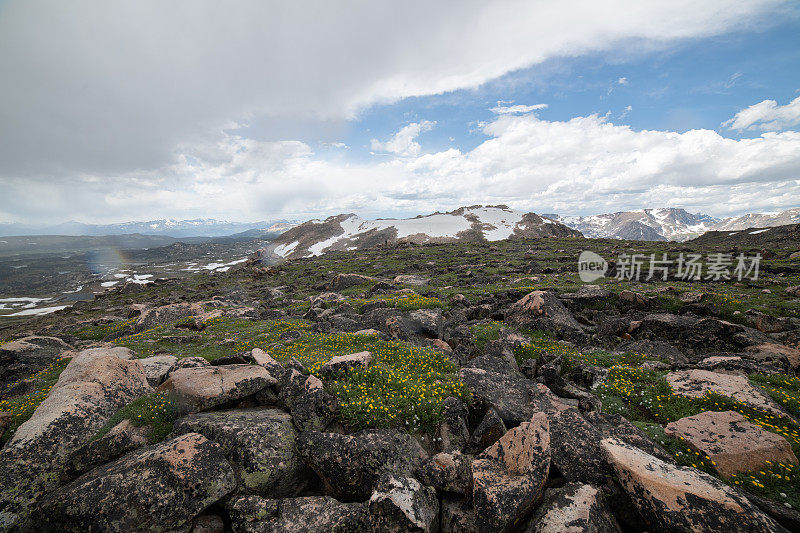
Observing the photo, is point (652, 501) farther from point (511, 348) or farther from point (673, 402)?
point (511, 348)

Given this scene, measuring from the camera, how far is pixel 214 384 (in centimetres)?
1140

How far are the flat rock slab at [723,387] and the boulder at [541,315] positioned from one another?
7.77 m

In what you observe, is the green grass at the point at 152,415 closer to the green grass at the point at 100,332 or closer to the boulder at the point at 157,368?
the boulder at the point at 157,368

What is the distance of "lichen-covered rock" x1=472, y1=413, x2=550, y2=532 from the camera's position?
24.7 feet

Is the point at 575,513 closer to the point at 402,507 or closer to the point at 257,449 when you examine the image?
the point at 402,507

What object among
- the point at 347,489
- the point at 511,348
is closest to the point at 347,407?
the point at 347,489

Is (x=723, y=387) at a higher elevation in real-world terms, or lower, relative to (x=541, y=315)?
higher

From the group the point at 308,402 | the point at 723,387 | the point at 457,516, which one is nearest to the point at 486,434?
the point at 457,516

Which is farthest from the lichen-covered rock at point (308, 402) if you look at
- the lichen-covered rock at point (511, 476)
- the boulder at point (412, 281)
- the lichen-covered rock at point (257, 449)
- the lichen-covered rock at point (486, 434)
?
the boulder at point (412, 281)

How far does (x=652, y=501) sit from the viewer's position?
7.10 metres

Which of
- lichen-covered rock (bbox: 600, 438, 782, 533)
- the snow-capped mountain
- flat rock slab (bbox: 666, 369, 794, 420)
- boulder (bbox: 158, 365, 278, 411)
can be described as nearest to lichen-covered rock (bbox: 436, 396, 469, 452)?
lichen-covered rock (bbox: 600, 438, 782, 533)

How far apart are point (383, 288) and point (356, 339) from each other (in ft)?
63.6

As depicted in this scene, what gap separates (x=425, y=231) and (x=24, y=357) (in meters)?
142

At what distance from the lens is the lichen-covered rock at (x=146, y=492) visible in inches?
290
